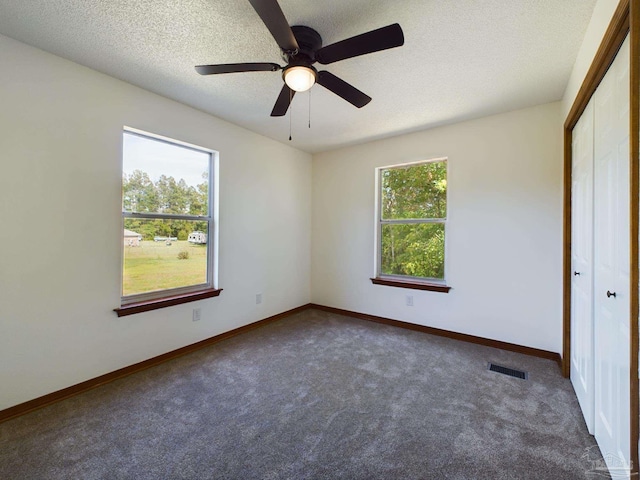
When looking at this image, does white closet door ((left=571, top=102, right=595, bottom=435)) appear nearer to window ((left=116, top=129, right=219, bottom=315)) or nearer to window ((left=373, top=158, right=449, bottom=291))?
window ((left=373, top=158, right=449, bottom=291))

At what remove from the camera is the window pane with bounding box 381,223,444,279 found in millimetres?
3521

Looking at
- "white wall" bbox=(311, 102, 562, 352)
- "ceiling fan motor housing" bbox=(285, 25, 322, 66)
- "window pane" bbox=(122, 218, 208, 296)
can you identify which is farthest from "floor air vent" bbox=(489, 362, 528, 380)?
"window pane" bbox=(122, 218, 208, 296)

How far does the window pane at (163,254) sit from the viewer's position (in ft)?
8.54

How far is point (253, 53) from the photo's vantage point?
2.04 metres

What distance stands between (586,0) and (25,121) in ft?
11.9

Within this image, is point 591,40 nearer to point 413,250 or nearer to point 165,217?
point 413,250

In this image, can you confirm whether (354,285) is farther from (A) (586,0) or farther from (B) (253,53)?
(A) (586,0)

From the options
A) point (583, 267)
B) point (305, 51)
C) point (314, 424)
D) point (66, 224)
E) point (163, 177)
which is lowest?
point (314, 424)

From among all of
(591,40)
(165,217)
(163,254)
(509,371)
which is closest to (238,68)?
(165,217)

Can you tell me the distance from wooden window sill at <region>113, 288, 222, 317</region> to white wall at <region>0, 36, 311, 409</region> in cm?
7

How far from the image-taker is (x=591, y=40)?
168 centimetres

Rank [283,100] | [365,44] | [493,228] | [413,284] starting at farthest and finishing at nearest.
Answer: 1. [413,284]
2. [493,228]
3. [283,100]
4. [365,44]

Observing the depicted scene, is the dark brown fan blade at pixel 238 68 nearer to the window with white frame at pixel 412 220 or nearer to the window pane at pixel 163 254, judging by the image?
the window pane at pixel 163 254

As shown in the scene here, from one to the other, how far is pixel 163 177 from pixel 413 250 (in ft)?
10.1
